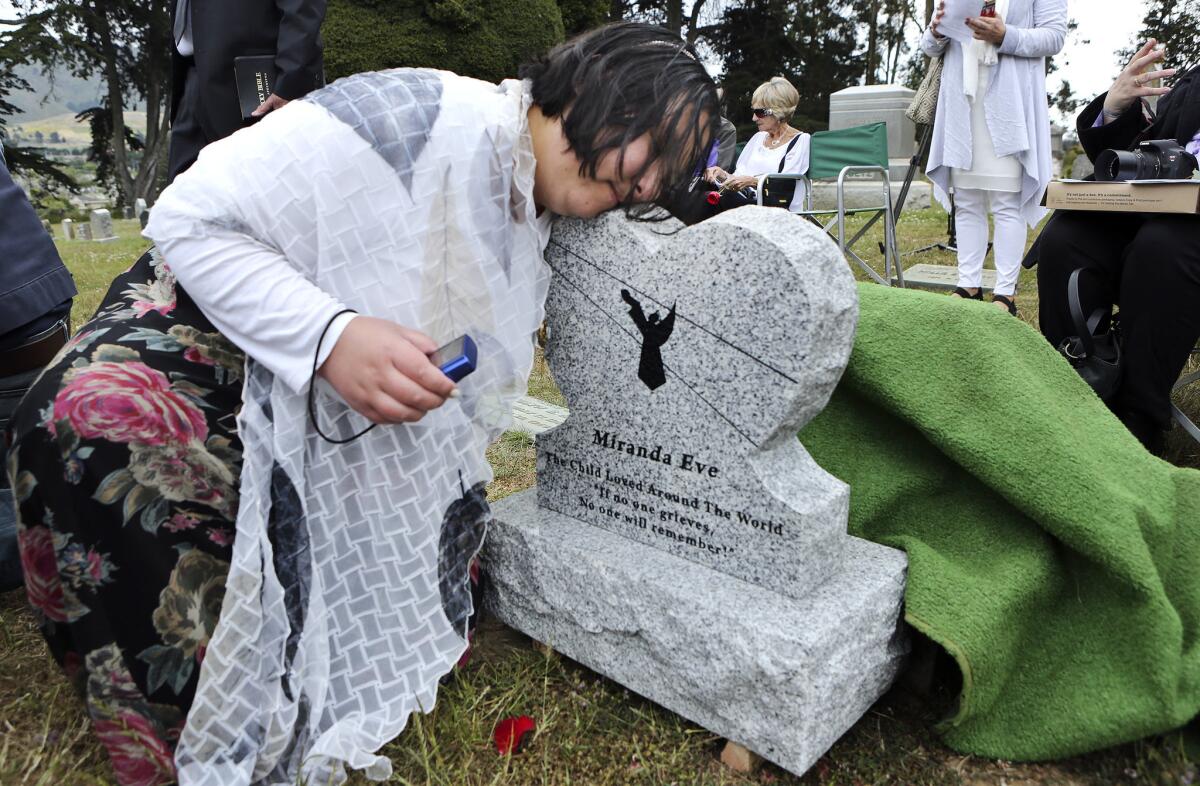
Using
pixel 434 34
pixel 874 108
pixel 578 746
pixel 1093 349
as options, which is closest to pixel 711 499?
pixel 578 746

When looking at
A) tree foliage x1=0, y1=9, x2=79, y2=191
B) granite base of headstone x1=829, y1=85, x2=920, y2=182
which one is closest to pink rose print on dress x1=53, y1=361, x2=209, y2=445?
granite base of headstone x1=829, y1=85, x2=920, y2=182

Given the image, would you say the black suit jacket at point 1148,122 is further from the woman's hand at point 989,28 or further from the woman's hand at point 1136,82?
the woman's hand at point 989,28

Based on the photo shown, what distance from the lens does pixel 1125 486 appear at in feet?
Answer: 5.40

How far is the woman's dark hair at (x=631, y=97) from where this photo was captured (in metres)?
1.40

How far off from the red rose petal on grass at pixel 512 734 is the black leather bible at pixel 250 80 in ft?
7.34

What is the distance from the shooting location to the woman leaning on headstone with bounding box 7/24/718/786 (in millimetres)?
1275

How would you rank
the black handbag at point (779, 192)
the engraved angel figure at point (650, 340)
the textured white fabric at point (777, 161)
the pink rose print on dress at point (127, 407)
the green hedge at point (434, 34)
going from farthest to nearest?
the green hedge at point (434, 34) → the textured white fabric at point (777, 161) → the black handbag at point (779, 192) → the engraved angel figure at point (650, 340) → the pink rose print on dress at point (127, 407)

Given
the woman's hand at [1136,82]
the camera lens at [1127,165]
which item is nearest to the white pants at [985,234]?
the woman's hand at [1136,82]

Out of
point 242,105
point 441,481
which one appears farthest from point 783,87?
point 441,481

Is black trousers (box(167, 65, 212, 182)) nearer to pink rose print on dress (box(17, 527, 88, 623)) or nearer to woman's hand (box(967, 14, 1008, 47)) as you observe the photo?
pink rose print on dress (box(17, 527, 88, 623))

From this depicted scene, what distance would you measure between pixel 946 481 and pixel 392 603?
1164mm

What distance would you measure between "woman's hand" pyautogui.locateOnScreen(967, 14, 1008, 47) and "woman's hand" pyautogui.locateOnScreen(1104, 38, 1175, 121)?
104 cm

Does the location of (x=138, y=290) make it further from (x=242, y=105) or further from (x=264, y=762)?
(x=242, y=105)

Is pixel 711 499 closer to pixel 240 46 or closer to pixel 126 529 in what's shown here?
pixel 126 529
